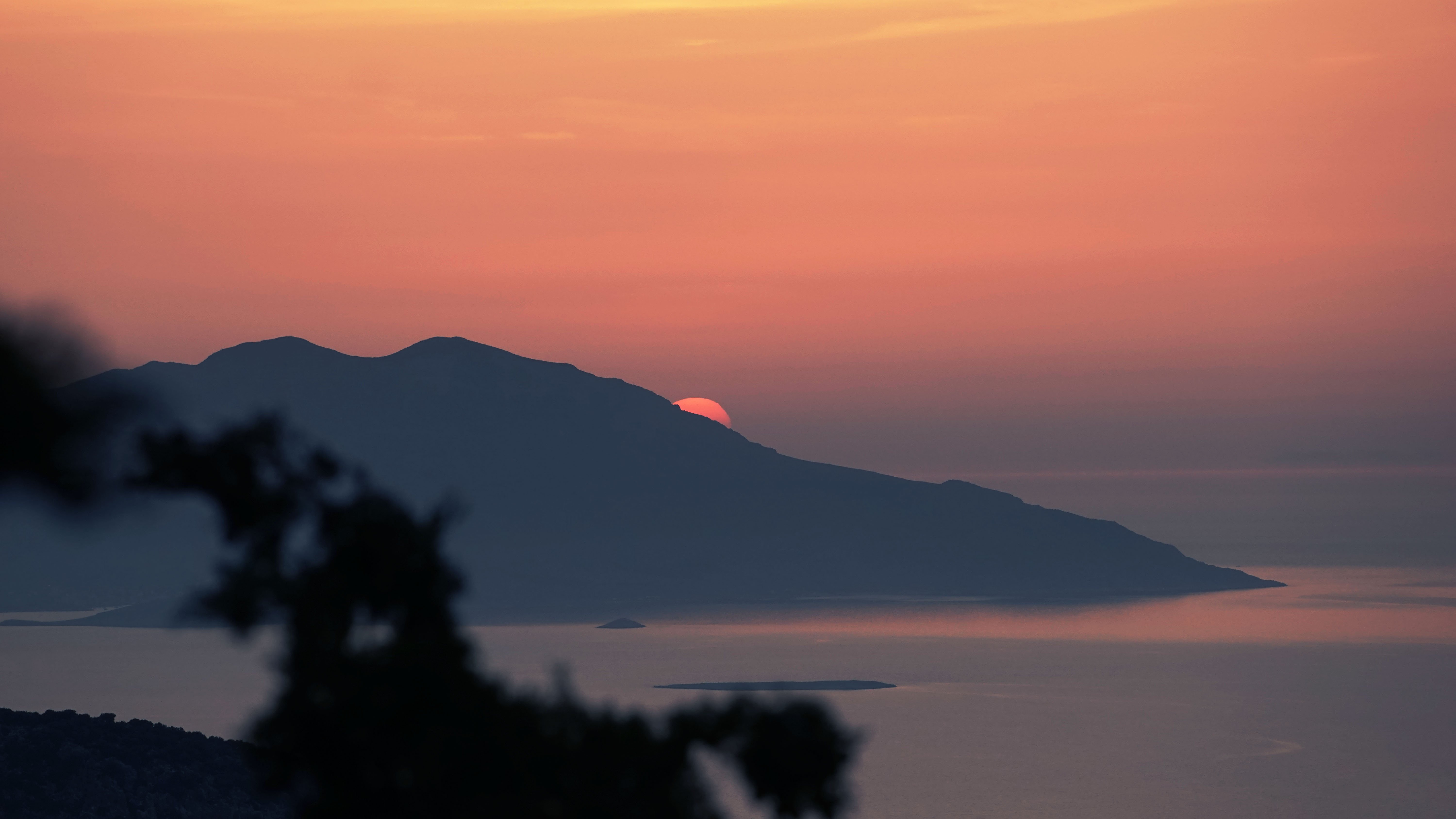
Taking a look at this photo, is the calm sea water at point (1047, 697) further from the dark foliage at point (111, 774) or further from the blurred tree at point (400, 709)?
the blurred tree at point (400, 709)

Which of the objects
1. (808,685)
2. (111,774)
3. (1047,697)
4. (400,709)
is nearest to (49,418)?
(400,709)

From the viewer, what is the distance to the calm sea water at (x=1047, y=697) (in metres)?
81.1

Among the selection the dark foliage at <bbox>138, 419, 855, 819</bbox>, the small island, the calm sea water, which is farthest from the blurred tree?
the small island

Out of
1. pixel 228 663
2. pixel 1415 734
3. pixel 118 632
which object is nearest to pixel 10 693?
pixel 228 663

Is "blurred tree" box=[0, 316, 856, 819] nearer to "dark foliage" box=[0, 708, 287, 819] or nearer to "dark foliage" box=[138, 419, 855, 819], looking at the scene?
"dark foliage" box=[138, 419, 855, 819]

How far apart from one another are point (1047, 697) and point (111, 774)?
95519 mm

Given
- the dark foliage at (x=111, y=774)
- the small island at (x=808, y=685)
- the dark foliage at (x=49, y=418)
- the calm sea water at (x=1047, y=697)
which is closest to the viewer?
the dark foliage at (x=49, y=418)

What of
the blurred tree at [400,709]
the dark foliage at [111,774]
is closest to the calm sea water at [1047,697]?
the dark foliage at [111,774]

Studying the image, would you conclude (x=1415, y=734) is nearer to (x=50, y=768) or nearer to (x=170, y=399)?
(x=50, y=768)

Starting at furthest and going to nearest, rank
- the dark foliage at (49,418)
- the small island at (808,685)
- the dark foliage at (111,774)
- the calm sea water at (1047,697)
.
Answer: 1. the small island at (808,685)
2. the calm sea water at (1047,697)
3. the dark foliage at (111,774)
4. the dark foliage at (49,418)

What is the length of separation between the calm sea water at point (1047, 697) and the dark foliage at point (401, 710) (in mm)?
46973

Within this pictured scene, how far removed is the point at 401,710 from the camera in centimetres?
725

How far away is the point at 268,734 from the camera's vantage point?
751cm

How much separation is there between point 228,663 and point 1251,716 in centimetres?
10446
